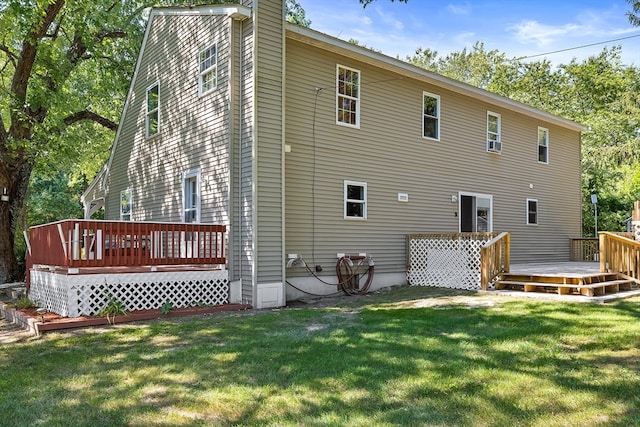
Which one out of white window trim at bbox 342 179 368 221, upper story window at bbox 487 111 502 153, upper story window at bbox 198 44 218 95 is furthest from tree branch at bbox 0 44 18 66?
upper story window at bbox 487 111 502 153

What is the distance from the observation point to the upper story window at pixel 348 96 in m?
10.8

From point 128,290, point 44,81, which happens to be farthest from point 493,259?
point 44,81

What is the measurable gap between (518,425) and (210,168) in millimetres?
7909

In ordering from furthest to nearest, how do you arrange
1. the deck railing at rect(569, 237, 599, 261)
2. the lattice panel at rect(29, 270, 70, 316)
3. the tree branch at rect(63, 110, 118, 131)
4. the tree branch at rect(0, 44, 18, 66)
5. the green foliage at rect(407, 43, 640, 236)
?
the green foliage at rect(407, 43, 640, 236) < the deck railing at rect(569, 237, 599, 261) < the tree branch at rect(63, 110, 118, 131) < the tree branch at rect(0, 44, 18, 66) < the lattice panel at rect(29, 270, 70, 316)

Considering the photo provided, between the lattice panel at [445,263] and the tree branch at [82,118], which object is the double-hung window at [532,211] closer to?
the lattice panel at [445,263]

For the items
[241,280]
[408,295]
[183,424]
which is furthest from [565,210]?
[183,424]

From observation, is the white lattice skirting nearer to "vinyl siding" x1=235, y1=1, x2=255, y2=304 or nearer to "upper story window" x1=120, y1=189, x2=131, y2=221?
"vinyl siding" x1=235, y1=1, x2=255, y2=304

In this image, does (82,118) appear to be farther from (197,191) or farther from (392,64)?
(392,64)

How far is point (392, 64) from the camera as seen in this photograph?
1139 centimetres

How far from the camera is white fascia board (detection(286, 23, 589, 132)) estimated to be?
9.85 m

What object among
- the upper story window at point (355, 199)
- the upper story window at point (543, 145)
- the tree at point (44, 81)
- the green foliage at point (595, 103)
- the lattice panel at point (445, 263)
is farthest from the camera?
the green foliage at point (595, 103)

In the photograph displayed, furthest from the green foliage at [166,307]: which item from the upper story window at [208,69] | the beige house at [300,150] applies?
the upper story window at [208,69]

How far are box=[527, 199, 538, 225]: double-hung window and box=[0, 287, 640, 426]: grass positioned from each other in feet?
28.9

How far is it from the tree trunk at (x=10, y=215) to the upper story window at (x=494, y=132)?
Result: 43.9 feet
